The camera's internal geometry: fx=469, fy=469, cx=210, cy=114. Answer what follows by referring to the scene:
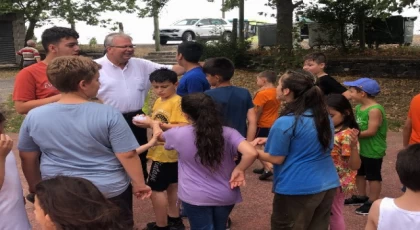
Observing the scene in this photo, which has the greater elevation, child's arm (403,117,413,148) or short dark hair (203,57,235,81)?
short dark hair (203,57,235,81)

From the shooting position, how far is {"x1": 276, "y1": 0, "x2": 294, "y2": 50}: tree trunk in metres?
14.5

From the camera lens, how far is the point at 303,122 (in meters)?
3.11

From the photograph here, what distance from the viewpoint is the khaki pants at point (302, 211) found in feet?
10.5

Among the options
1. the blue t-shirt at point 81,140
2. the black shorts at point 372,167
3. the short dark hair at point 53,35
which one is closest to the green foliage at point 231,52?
the black shorts at point 372,167

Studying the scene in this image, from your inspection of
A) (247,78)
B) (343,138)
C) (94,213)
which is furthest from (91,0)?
(94,213)

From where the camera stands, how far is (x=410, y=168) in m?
2.32

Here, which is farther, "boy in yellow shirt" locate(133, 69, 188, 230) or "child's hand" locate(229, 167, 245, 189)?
"boy in yellow shirt" locate(133, 69, 188, 230)

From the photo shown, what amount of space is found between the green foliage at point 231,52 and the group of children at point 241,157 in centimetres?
1188

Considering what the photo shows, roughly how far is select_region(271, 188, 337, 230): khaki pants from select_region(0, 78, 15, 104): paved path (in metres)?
10.5

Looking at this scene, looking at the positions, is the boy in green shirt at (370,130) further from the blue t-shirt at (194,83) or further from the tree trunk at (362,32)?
the tree trunk at (362,32)

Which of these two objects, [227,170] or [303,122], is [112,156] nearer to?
[227,170]

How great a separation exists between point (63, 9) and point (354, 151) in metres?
18.3

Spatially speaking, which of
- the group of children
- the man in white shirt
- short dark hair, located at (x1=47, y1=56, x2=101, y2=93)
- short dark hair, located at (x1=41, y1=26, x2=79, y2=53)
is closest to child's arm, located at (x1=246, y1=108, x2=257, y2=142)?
the group of children

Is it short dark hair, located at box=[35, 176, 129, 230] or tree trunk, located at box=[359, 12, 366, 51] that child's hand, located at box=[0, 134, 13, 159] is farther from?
tree trunk, located at box=[359, 12, 366, 51]
